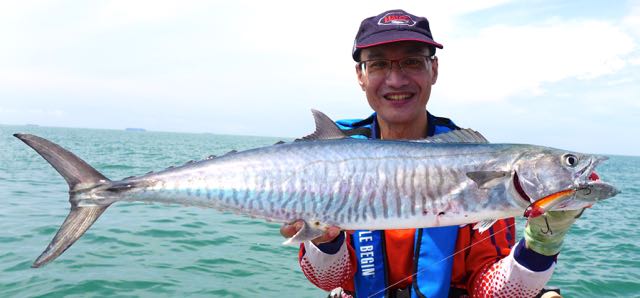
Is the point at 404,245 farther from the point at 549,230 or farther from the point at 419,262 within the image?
the point at 549,230

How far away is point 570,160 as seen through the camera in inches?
123

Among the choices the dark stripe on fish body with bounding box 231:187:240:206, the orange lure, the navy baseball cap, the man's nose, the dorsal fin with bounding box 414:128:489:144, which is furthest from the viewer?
the man's nose

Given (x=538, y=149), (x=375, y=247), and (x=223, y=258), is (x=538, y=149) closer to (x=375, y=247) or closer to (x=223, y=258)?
(x=375, y=247)

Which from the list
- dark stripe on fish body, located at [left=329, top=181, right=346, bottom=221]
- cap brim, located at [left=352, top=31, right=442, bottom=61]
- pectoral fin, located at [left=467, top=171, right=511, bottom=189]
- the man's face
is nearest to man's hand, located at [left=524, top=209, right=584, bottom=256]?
pectoral fin, located at [left=467, top=171, right=511, bottom=189]

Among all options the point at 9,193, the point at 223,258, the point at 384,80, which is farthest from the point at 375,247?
the point at 9,193

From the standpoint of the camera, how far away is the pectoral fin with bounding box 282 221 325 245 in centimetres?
315

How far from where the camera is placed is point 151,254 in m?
8.93

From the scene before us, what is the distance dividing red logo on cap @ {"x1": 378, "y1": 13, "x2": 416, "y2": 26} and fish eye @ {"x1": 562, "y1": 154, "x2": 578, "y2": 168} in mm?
1641

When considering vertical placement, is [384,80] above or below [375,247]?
above

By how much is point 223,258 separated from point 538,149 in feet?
22.8

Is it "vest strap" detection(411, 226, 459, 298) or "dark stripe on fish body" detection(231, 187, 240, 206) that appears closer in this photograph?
"dark stripe on fish body" detection(231, 187, 240, 206)

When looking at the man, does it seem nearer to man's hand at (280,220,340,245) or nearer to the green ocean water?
man's hand at (280,220,340,245)

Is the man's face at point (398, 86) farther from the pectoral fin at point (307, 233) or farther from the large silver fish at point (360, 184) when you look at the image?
the pectoral fin at point (307, 233)

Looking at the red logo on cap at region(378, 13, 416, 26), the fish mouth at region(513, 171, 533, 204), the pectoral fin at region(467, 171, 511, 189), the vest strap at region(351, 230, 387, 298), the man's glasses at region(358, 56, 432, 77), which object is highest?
the red logo on cap at region(378, 13, 416, 26)
